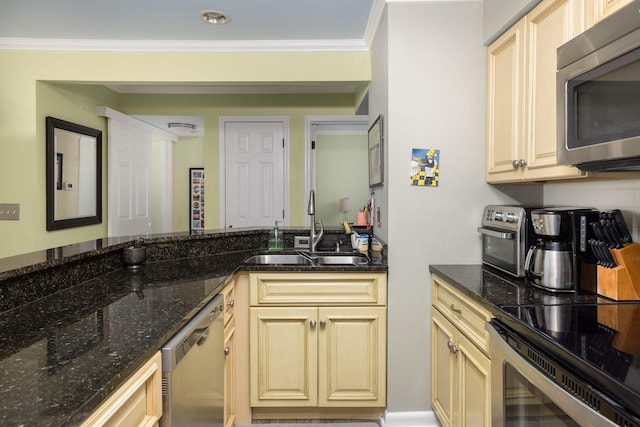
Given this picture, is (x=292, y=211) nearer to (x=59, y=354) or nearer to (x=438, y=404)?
(x=438, y=404)

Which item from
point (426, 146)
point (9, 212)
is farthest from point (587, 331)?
point (9, 212)

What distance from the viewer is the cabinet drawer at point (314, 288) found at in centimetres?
225

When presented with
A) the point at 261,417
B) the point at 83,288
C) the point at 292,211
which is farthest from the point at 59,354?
the point at 292,211

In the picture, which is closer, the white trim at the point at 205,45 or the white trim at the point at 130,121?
the white trim at the point at 205,45

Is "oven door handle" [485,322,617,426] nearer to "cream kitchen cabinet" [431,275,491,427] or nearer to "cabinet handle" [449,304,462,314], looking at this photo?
"cream kitchen cabinet" [431,275,491,427]

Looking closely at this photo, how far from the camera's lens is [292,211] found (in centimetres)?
427

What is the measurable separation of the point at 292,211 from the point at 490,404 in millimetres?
3006

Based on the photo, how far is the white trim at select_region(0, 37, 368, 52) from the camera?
2.90m

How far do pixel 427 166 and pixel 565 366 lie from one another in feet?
4.60

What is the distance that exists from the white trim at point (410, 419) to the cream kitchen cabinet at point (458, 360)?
9 centimetres

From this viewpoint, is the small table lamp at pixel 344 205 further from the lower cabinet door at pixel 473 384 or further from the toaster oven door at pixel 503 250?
the lower cabinet door at pixel 473 384

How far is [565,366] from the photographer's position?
1.00 meters

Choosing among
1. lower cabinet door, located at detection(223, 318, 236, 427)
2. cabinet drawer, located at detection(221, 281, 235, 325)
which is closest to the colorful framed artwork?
cabinet drawer, located at detection(221, 281, 235, 325)

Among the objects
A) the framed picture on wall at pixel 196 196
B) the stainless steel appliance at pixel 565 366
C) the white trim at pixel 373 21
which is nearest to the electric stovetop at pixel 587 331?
the stainless steel appliance at pixel 565 366
